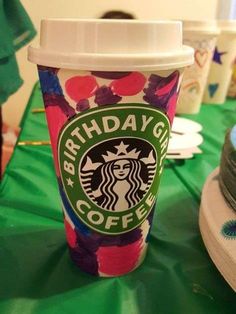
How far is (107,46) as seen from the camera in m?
0.29

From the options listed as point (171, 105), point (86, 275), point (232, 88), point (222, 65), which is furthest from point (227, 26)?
point (86, 275)

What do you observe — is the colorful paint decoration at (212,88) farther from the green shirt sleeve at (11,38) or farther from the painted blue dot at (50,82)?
the painted blue dot at (50,82)

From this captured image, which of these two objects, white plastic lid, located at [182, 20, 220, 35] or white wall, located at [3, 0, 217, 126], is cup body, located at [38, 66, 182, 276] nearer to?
white plastic lid, located at [182, 20, 220, 35]

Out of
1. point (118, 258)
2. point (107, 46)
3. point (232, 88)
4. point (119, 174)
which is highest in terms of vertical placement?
point (107, 46)

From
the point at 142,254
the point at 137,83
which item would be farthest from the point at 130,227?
the point at 137,83

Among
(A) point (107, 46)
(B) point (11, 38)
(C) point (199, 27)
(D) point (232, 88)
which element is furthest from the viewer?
(D) point (232, 88)

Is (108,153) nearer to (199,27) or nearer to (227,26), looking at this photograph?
(199,27)

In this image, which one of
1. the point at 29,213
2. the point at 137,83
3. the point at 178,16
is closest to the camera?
the point at 137,83

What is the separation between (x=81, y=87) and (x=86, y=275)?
21 cm

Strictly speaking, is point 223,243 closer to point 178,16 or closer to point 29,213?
point 29,213

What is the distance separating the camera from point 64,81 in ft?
0.96

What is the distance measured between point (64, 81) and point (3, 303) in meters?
0.22

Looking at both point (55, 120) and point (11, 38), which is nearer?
point (55, 120)

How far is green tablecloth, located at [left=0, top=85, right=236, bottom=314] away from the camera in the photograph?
33 centimetres
